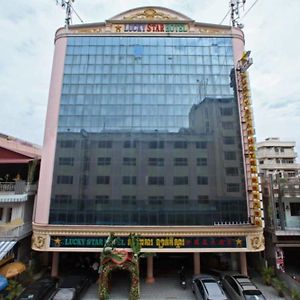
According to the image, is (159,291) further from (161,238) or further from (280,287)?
(280,287)

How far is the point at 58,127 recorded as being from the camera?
70.9 feet

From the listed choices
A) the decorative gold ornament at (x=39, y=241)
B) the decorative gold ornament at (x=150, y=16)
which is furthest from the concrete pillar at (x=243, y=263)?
the decorative gold ornament at (x=150, y=16)

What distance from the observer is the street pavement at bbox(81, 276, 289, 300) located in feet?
56.6

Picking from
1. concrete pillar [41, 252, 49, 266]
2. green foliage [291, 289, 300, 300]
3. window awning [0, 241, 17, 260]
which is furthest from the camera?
concrete pillar [41, 252, 49, 266]

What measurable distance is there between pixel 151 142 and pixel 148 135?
27.1 inches

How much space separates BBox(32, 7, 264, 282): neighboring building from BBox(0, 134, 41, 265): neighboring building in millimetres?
1574

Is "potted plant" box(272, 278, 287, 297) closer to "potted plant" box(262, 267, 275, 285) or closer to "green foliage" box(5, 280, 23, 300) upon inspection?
"potted plant" box(262, 267, 275, 285)

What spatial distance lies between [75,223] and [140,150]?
8038mm

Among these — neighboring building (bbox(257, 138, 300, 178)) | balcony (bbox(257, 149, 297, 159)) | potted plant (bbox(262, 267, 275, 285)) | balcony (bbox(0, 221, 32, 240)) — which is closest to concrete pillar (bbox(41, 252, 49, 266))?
balcony (bbox(0, 221, 32, 240))

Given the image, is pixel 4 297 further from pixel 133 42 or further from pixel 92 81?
pixel 133 42

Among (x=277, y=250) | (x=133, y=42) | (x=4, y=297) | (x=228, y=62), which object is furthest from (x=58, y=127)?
(x=277, y=250)

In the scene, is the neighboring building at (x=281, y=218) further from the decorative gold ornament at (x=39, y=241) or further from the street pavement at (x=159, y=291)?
the decorative gold ornament at (x=39, y=241)

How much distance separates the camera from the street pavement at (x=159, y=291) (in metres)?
17.3

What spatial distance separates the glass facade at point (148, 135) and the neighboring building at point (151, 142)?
0.29 feet
